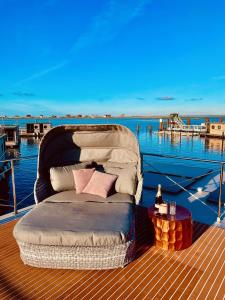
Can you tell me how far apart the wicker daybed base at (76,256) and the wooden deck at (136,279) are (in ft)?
0.26

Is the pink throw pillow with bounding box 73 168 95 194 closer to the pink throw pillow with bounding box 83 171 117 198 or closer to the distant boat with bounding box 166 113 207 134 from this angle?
the pink throw pillow with bounding box 83 171 117 198

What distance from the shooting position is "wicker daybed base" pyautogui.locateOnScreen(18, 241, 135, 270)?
2336mm

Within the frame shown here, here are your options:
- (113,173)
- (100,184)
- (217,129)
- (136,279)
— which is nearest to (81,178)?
(100,184)

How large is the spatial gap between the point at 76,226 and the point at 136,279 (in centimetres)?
84

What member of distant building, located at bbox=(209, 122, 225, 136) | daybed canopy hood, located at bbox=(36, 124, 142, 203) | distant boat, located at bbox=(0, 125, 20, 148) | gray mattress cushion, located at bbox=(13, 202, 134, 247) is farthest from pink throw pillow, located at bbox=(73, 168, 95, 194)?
distant building, located at bbox=(209, 122, 225, 136)

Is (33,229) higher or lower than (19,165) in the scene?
higher

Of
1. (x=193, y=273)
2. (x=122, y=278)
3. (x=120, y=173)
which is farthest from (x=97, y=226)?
(x=120, y=173)

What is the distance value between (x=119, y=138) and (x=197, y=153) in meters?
25.1

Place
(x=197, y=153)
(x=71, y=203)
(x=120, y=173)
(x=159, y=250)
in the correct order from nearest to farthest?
(x=159, y=250), (x=71, y=203), (x=120, y=173), (x=197, y=153)

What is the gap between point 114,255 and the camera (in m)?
2.36

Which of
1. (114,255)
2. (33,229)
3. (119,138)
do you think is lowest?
(114,255)

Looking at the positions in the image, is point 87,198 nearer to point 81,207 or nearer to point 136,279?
point 81,207

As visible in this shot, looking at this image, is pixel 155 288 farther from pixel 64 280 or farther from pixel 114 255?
pixel 64 280

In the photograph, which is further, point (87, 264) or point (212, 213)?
point (212, 213)
